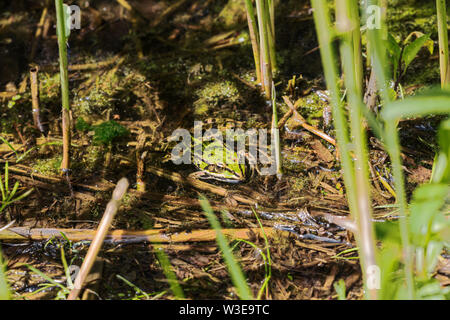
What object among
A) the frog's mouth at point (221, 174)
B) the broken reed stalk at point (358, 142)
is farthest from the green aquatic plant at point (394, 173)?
the frog's mouth at point (221, 174)

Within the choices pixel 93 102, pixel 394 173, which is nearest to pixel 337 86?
pixel 394 173

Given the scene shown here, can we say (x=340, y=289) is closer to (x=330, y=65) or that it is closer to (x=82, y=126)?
(x=330, y=65)

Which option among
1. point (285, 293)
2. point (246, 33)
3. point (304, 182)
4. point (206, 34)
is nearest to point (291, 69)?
point (246, 33)

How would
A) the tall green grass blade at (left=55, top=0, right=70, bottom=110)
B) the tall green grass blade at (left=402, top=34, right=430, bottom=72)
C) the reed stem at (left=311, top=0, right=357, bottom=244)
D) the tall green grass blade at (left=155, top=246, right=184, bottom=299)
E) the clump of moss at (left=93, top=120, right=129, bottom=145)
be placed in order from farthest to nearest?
the clump of moss at (left=93, top=120, right=129, bottom=145) < the tall green grass blade at (left=402, top=34, right=430, bottom=72) < the tall green grass blade at (left=55, top=0, right=70, bottom=110) < the tall green grass blade at (left=155, top=246, right=184, bottom=299) < the reed stem at (left=311, top=0, right=357, bottom=244)

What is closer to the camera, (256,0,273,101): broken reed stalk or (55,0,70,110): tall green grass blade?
(55,0,70,110): tall green grass blade

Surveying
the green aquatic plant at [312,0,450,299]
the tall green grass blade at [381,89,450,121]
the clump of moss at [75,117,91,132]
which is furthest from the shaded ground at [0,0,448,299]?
the tall green grass blade at [381,89,450,121]

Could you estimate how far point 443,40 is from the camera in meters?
1.10

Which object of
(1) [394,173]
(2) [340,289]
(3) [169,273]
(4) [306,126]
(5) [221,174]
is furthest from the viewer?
(4) [306,126]

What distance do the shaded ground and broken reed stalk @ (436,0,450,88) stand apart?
204 millimetres

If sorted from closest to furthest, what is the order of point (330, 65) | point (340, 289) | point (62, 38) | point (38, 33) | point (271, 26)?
point (330, 65) → point (340, 289) → point (62, 38) → point (271, 26) → point (38, 33)

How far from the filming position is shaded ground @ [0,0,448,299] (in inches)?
38.9

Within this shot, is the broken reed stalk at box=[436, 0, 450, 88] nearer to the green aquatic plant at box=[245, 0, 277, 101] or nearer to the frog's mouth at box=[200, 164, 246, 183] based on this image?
the green aquatic plant at box=[245, 0, 277, 101]

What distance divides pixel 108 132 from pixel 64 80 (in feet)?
0.85

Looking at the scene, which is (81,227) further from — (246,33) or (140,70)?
(246,33)
